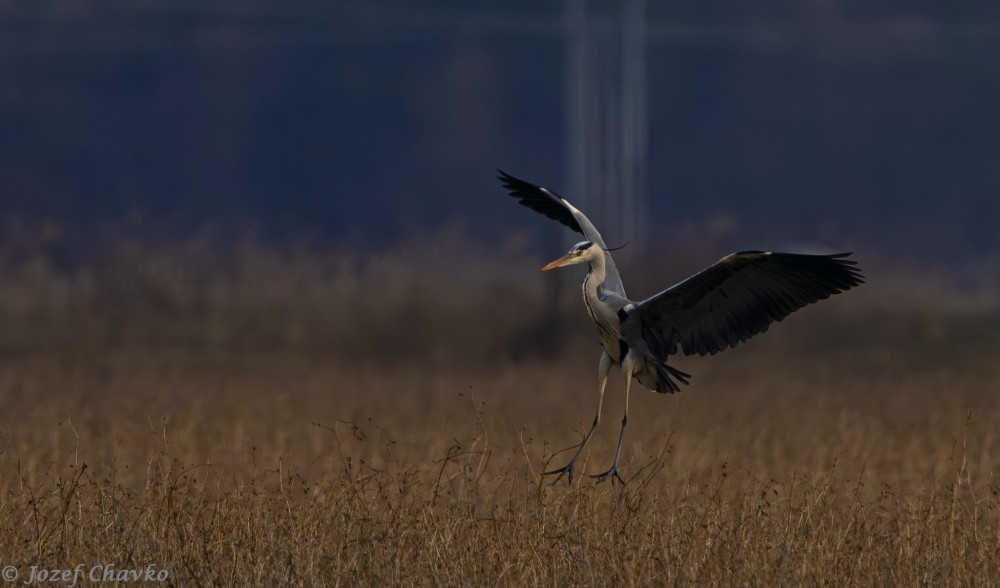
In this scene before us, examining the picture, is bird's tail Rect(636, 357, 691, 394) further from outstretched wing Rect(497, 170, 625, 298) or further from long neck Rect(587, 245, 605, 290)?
outstretched wing Rect(497, 170, 625, 298)

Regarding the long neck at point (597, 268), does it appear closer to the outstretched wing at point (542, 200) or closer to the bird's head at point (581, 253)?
the bird's head at point (581, 253)

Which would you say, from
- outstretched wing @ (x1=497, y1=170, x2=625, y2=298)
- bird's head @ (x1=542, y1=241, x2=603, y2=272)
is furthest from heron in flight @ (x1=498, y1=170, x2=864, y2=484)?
outstretched wing @ (x1=497, y1=170, x2=625, y2=298)

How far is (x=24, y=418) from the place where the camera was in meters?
9.91

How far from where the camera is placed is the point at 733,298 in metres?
5.96

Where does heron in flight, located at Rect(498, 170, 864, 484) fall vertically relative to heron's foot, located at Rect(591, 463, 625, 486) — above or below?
above

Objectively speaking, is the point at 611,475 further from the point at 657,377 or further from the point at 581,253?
the point at 581,253

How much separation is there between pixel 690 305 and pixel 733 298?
0.69 feet

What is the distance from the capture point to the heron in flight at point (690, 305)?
5.69 meters

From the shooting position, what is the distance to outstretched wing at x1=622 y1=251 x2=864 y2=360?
18.6ft

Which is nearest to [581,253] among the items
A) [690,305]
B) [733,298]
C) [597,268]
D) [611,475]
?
[597,268]

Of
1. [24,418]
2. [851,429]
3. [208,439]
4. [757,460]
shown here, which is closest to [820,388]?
[851,429]

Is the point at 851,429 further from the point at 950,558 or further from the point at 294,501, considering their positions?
the point at 294,501

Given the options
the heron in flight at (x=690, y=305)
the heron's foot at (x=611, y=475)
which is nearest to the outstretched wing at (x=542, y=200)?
the heron in flight at (x=690, y=305)

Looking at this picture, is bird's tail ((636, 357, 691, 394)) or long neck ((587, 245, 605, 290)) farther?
bird's tail ((636, 357, 691, 394))
